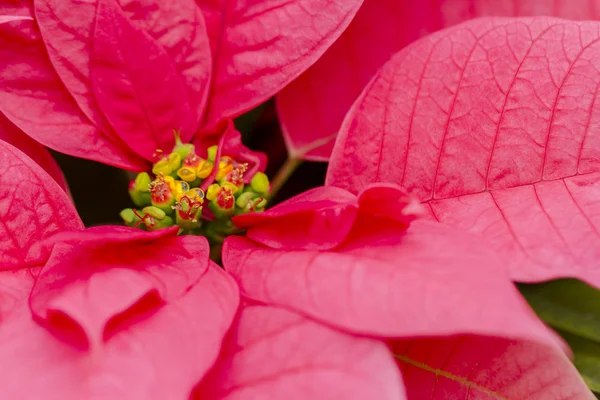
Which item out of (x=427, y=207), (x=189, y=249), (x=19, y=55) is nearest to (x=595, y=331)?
(x=427, y=207)

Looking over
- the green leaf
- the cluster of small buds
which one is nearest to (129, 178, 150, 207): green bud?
the cluster of small buds

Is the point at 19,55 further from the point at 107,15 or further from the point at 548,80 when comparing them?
the point at 548,80

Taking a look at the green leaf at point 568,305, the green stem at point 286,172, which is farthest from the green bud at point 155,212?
the green leaf at point 568,305

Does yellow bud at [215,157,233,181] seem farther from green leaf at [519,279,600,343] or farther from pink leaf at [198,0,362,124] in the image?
green leaf at [519,279,600,343]

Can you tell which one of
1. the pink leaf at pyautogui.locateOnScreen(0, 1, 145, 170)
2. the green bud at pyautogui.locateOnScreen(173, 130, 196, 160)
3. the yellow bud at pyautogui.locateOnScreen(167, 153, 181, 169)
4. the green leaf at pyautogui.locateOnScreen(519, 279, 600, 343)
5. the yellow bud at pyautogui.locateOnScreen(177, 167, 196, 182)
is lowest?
the green leaf at pyautogui.locateOnScreen(519, 279, 600, 343)

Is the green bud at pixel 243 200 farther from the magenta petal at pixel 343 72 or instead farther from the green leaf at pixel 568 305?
the green leaf at pixel 568 305
